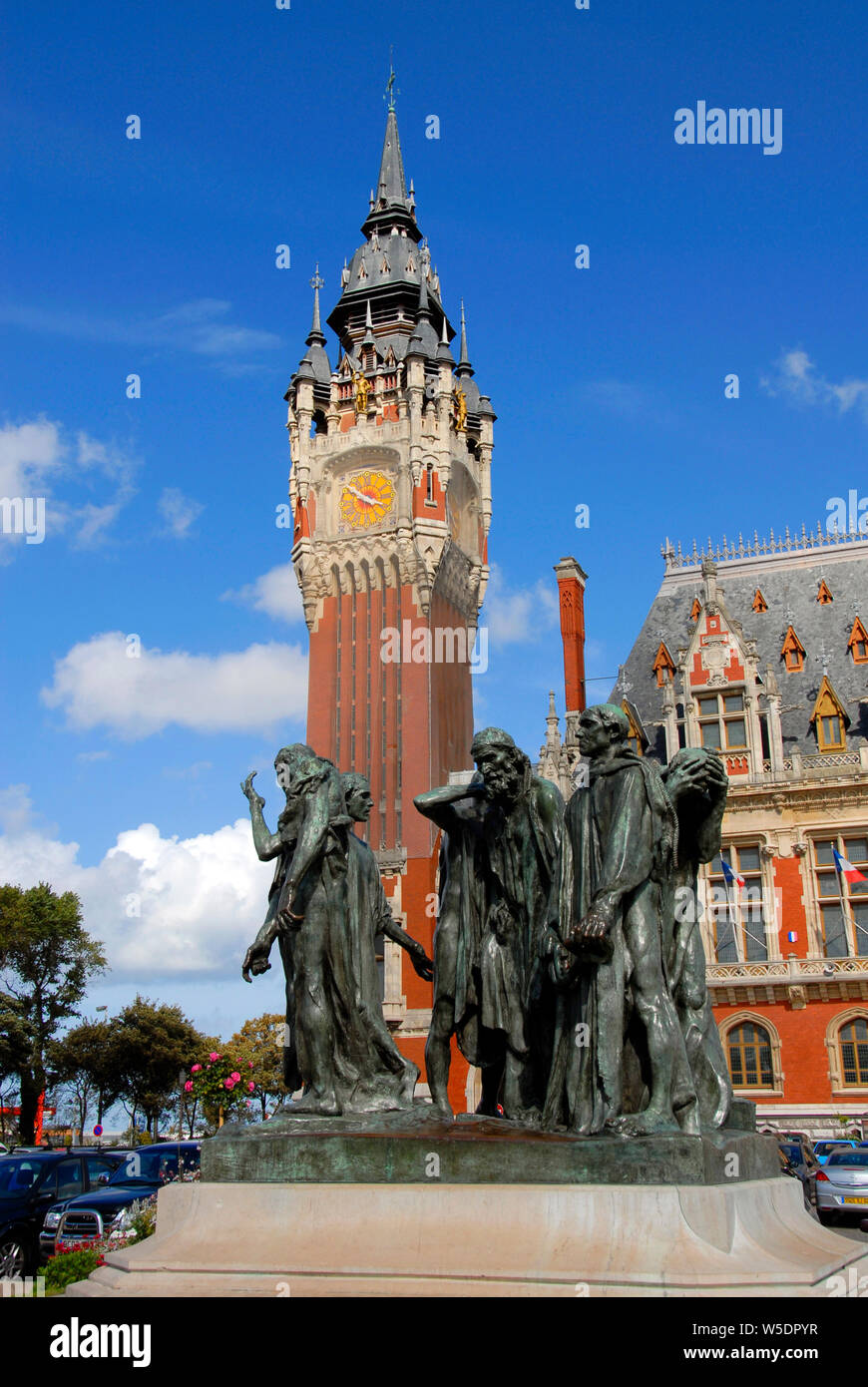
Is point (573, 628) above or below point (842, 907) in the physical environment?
above

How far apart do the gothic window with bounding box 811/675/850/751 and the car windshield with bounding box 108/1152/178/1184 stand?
24103 millimetres

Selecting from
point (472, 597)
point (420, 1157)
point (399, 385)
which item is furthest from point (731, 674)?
point (420, 1157)

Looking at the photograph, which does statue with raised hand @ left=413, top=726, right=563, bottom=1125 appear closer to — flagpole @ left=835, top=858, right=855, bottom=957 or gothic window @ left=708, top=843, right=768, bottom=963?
flagpole @ left=835, top=858, right=855, bottom=957

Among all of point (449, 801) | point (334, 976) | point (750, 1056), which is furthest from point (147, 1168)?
point (750, 1056)

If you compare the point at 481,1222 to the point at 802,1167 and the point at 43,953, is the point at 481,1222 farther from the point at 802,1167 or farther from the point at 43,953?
the point at 43,953

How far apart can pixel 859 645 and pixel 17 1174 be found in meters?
30.3

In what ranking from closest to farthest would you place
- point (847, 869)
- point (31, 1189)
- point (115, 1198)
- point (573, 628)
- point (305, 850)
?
point (305, 850)
point (31, 1189)
point (115, 1198)
point (847, 869)
point (573, 628)

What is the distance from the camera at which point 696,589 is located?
42.2 meters

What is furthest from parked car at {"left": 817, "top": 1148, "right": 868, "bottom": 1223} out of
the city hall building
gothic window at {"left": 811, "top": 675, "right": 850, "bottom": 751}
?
gothic window at {"left": 811, "top": 675, "right": 850, "bottom": 751}

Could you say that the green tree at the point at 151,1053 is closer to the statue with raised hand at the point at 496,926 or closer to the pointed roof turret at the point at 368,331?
the pointed roof turret at the point at 368,331

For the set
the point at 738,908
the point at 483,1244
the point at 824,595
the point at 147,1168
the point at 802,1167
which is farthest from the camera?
the point at 824,595

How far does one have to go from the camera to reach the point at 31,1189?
14.6 meters
